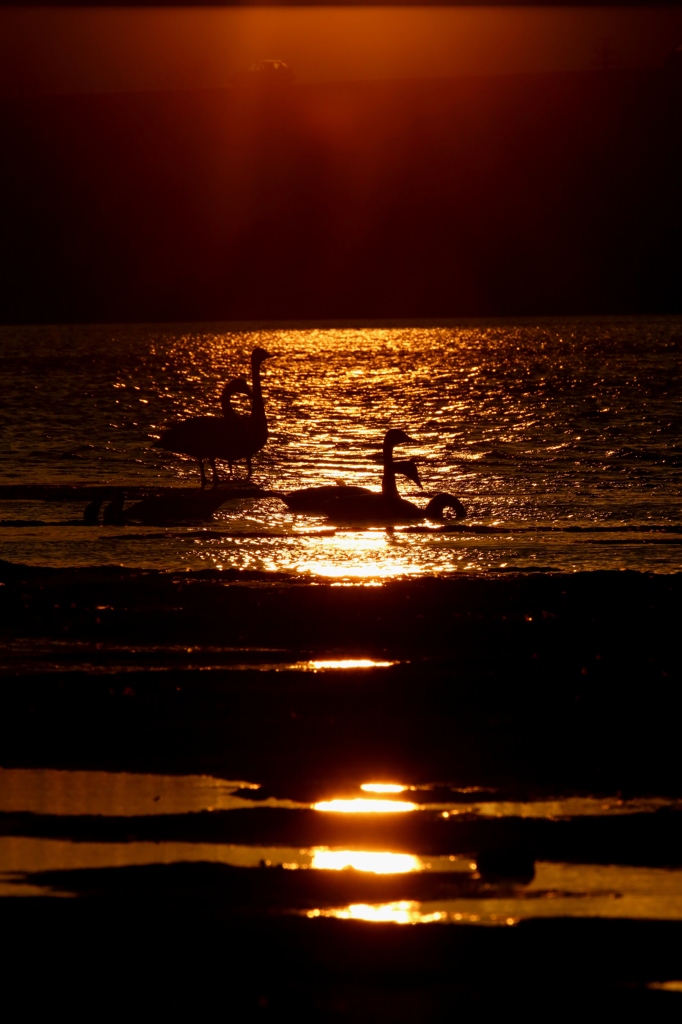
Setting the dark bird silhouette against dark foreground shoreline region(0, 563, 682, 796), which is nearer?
dark foreground shoreline region(0, 563, 682, 796)

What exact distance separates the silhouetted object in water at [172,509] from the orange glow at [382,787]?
10.0 meters

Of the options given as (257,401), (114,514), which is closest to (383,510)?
(114,514)

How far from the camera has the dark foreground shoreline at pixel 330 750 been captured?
198 inches

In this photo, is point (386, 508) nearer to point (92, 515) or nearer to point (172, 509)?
point (172, 509)

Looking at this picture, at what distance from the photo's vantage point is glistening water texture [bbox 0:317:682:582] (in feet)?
48.4

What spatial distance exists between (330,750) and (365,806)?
3.06ft

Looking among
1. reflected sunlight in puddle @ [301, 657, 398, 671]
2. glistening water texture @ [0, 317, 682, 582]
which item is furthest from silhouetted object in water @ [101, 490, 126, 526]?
reflected sunlight in puddle @ [301, 657, 398, 671]

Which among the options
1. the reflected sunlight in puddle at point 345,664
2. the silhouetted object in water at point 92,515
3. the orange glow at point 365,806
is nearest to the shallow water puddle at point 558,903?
the orange glow at point 365,806

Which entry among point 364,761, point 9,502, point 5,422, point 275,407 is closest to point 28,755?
point 364,761

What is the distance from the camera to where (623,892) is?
5730mm

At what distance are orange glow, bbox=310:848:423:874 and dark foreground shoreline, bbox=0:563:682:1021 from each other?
10cm

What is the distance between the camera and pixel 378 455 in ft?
90.6

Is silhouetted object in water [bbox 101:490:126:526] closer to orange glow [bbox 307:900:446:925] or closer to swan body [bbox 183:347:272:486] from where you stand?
swan body [bbox 183:347:272:486]

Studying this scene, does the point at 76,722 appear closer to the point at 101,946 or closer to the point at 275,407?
the point at 101,946
